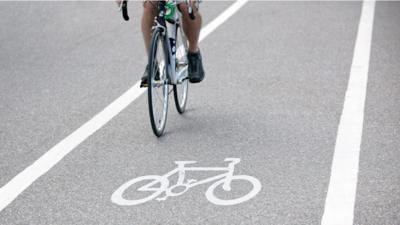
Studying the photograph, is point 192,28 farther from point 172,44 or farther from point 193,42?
point 172,44

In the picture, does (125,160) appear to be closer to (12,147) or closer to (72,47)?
(12,147)

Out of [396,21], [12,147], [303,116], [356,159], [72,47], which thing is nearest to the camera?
[356,159]

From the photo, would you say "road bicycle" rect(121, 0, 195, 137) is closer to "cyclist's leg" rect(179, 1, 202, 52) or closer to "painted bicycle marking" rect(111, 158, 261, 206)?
"cyclist's leg" rect(179, 1, 202, 52)

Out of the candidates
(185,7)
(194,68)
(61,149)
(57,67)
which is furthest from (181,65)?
(57,67)

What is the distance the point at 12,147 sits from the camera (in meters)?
7.09

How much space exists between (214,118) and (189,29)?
2.80 ft

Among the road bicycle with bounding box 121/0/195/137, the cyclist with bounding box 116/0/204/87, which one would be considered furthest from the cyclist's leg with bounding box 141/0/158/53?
the road bicycle with bounding box 121/0/195/137

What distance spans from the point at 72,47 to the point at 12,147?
4580 mm

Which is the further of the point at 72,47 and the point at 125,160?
the point at 72,47

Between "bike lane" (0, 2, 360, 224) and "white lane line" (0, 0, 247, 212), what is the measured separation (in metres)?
0.09

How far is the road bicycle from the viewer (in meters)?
7.02

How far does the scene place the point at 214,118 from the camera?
25.7 ft

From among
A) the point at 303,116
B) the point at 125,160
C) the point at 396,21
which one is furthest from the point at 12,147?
the point at 396,21

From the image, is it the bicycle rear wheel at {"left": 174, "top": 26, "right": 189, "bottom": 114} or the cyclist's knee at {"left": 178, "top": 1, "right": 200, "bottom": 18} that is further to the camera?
the bicycle rear wheel at {"left": 174, "top": 26, "right": 189, "bottom": 114}
